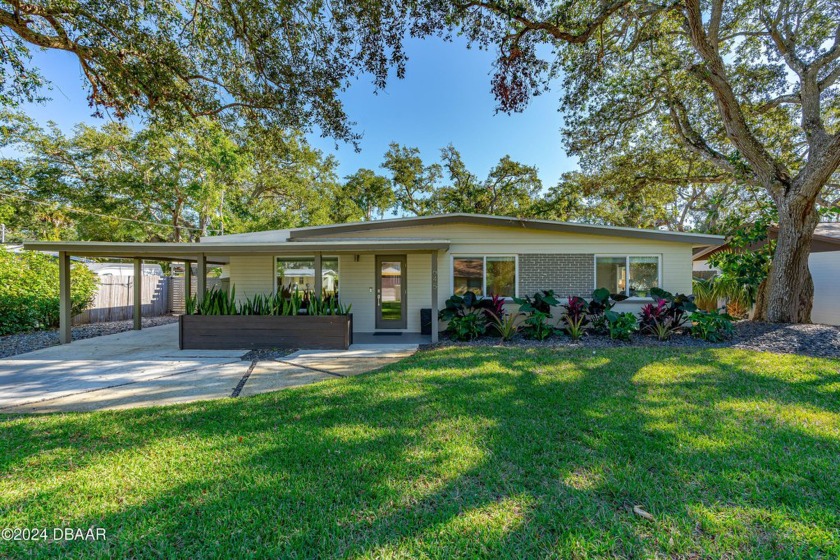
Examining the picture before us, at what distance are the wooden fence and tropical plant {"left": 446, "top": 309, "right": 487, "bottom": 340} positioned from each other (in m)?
11.8

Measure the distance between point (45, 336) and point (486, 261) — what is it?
11371mm

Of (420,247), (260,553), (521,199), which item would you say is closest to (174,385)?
(260,553)

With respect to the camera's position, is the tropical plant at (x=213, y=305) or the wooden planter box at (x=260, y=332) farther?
the tropical plant at (x=213, y=305)

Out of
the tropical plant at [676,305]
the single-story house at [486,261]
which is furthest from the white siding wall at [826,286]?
the tropical plant at [676,305]

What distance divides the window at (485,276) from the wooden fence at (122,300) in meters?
11.9

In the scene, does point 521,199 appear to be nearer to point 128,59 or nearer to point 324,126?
point 324,126

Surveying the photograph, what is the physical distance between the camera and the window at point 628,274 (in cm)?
904

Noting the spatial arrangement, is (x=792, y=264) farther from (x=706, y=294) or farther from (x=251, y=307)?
(x=251, y=307)

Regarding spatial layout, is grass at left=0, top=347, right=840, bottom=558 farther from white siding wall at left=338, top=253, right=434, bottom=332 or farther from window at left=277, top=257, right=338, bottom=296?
window at left=277, top=257, right=338, bottom=296

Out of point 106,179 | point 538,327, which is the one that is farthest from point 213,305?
point 106,179

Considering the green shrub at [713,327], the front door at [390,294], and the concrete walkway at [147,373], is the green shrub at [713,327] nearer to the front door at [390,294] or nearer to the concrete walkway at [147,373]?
the concrete walkway at [147,373]

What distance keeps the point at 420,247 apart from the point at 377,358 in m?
2.66

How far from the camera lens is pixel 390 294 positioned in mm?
9633

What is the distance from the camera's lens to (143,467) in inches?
104
